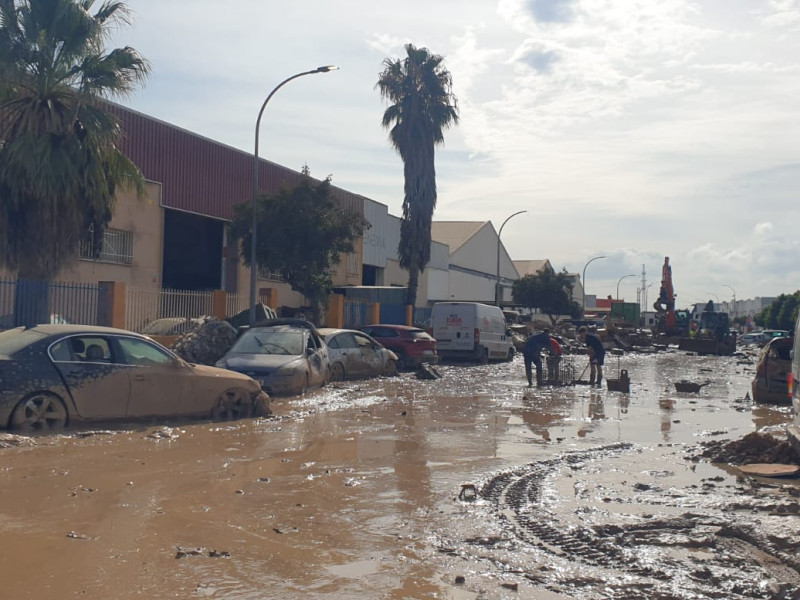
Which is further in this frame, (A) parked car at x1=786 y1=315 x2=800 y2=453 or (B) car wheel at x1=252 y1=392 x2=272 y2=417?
(B) car wheel at x1=252 y1=392 x2=272 y2=417

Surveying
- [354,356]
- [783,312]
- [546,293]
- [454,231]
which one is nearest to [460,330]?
[354,356]

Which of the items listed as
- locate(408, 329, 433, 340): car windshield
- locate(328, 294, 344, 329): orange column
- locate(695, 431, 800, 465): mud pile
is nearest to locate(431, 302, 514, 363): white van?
locate(408, 329, 433, 340): car windshield

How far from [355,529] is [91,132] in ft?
45.8

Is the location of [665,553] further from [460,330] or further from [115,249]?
[115,249]

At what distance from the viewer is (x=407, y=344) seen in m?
26.6

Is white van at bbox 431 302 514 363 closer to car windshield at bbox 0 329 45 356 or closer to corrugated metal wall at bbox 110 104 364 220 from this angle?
corrugated metal wall at bbox 110 104 364 220

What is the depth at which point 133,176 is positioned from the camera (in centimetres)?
1956

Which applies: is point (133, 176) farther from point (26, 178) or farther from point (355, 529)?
point (355, 529)

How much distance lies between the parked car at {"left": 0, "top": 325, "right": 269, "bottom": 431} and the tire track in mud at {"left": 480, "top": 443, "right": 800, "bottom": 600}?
5670 millimetres

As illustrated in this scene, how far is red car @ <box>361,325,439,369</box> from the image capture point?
26.5 m

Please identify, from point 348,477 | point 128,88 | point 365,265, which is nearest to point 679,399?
point 348,477

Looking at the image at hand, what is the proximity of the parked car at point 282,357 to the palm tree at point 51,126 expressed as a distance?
465cm

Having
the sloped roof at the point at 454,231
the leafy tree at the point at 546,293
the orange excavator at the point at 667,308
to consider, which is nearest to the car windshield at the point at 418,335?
the orange excavator at the point at 667,308

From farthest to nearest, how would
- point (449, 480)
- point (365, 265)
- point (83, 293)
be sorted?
1. point (365, 265)
2. point (83, 293)
3. point (449, 480)
